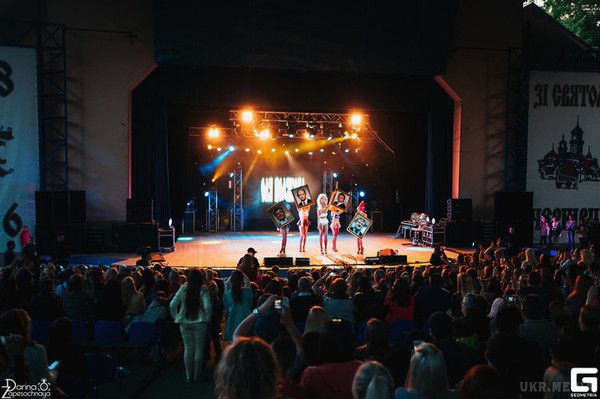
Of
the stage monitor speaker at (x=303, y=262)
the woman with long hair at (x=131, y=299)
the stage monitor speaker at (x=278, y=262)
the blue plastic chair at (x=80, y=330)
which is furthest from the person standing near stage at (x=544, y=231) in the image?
the blue plastic chair at (x=80, y=330)

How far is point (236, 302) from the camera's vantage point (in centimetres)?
571

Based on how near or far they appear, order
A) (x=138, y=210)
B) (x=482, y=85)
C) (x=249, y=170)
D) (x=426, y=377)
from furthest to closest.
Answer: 1. (x=249, y=170)
2. (x=482, y=85)
3. (x=138, y=210)
4. (x=426, y=377)

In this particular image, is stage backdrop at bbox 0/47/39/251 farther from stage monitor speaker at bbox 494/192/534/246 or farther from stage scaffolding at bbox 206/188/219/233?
stage monitor speaker at bbox 494/192/534/246

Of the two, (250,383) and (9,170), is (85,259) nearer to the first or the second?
(9,170)

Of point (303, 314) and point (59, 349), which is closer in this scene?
point (59, 349)

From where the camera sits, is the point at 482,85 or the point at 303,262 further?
the point at 482,85

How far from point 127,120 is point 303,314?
13.4 metres

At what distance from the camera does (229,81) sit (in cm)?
1733

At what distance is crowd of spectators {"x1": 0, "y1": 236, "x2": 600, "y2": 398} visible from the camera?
249 centimetres

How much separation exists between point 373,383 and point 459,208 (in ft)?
54.5

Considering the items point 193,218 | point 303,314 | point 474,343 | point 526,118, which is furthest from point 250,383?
point 193,218

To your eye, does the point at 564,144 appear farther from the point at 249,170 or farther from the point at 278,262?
the point at 249,170

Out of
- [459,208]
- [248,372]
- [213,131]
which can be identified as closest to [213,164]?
[213,131]

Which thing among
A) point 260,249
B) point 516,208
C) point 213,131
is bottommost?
point 260,249
